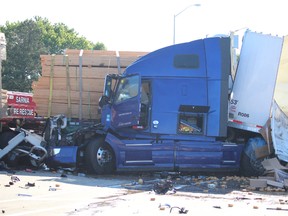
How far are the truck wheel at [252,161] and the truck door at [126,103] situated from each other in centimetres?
332

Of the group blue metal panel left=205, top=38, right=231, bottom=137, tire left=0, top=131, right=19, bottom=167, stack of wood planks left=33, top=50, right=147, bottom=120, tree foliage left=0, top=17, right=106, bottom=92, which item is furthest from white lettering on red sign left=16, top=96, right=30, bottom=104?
tree foliage left=0, top=17, right=106, bottom=92

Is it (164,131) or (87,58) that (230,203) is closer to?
(164,131)

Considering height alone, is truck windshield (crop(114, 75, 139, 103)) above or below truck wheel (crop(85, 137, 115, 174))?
above

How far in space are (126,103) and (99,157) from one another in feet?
5.75

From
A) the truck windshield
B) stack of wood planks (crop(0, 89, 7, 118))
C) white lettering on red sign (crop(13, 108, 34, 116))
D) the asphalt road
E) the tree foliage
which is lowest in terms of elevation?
the asphalt road

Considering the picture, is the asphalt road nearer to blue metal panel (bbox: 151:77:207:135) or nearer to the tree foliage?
blue metal panel (bbox: 151:77:207:135)

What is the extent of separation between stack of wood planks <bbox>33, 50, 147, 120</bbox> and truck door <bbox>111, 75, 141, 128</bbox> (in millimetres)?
1279

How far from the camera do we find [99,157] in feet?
41.6

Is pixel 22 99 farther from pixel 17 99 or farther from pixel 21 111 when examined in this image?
pixel 21 111

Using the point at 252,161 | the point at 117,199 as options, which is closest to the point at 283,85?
the point at 252,161

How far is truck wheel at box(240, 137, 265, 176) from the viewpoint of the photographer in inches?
496

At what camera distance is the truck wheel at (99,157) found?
1262 cm

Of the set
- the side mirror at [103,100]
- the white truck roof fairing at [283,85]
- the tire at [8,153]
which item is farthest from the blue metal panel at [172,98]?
the tire at [8,153]

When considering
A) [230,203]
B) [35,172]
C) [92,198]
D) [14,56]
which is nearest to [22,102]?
[35,172]
